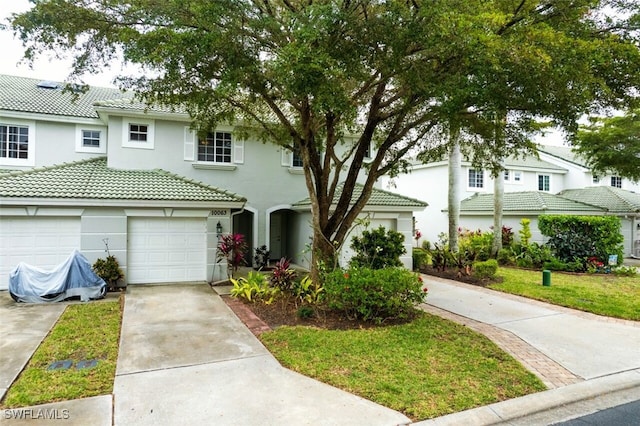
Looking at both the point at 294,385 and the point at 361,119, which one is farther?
the point at 361,119

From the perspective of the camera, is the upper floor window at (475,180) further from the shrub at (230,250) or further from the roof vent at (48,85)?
the roof vent at (48,85)

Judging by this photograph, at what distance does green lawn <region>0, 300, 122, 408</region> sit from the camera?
462 cm

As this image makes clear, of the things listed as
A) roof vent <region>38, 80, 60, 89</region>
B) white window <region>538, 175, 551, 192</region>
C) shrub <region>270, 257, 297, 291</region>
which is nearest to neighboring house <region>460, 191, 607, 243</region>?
white window <region>538, 175, 551, 192</region>

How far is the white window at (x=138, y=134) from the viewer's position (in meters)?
13.8

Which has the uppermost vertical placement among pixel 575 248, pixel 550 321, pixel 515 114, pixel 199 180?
pixel 515 114

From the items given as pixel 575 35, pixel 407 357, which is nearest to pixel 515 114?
pixel 575 35

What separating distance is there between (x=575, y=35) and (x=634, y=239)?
20.3m

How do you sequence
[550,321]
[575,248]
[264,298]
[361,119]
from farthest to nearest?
[575,248], [361,119], [264,298], [550,321]

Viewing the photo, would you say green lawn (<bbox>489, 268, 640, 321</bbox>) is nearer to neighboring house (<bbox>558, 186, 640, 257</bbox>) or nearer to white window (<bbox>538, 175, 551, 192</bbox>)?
neighboring house (<bbox>558, 186, 640, 257</bbox>)

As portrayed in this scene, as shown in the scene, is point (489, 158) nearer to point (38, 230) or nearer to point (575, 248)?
point (575, 248)

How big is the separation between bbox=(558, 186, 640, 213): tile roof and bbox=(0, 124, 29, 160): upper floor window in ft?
94.5

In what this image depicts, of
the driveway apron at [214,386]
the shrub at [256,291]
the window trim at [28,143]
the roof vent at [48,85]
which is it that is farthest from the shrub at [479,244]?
the roof vent at [48,85]

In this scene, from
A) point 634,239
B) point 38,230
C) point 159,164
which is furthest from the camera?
point 634,239

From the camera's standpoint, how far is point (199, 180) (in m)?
15.0
